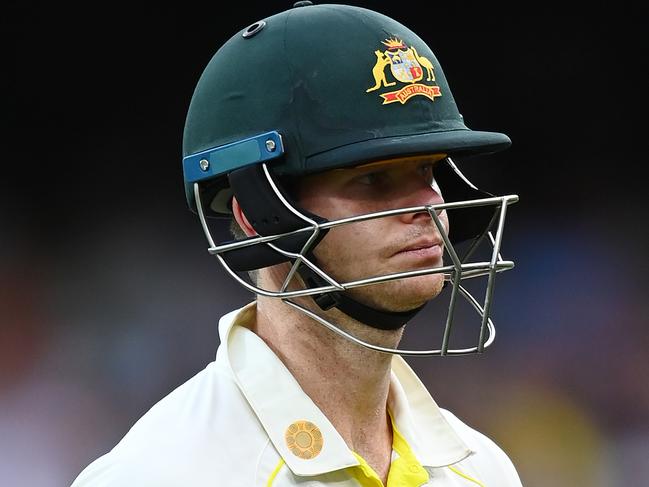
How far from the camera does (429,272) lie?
1.56m

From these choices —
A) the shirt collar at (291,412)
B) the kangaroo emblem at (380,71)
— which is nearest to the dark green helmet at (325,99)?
the kangaroo emblem at (380,71)

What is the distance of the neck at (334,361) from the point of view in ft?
5.49

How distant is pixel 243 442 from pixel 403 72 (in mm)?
550

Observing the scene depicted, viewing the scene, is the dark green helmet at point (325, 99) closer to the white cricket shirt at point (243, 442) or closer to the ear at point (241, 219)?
the ear at point (241, 219)

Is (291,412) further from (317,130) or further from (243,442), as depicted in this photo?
(317,130)

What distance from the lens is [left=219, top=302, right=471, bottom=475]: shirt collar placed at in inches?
63.1

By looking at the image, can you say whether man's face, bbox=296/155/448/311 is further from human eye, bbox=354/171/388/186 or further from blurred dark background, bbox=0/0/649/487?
blurred dark background, bbox=0/0/649/487

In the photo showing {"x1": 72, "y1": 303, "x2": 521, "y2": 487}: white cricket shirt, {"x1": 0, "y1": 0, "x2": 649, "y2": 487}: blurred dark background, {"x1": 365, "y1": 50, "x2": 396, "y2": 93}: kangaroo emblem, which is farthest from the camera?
{"x1": 0, "y1": 0, "x2": 649, "y2": 487}: blurred dark background

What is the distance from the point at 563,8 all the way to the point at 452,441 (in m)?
2.21

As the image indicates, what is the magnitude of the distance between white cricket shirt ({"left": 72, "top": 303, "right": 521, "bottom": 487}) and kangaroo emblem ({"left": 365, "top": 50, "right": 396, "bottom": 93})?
1.24 ft

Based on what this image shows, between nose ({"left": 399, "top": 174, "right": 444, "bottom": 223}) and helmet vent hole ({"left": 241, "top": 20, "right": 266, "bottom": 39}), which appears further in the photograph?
helmet vent hole ({"left": 241, "top": 20, "right": 266, "bottom": 39})

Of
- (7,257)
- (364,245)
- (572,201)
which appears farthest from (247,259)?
(572,201)

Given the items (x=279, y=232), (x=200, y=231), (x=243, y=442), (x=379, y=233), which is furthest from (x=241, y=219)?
(x=200, y=231)

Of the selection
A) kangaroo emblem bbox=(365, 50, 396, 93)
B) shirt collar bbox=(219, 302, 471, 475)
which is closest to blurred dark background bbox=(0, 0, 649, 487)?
shirt collar bbox=(219, 302, 471, 475)
